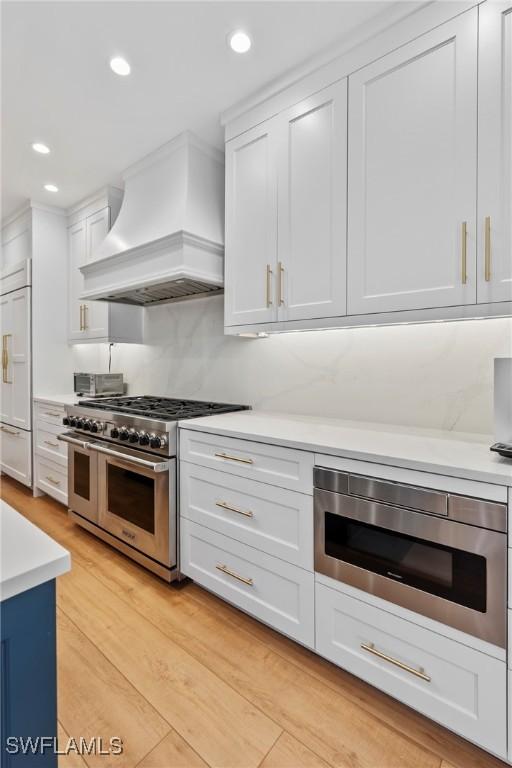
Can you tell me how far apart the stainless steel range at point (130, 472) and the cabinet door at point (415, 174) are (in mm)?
1258

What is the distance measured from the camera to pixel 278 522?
1.66 metres

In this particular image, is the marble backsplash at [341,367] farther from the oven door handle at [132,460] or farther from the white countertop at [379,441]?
the oven door handle at [132,460]

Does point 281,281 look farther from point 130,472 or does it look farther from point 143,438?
point 130,472

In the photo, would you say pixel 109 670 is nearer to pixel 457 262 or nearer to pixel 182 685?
pixel 182 685

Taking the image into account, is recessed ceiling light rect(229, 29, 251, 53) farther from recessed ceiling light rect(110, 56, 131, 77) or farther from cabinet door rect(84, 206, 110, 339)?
cabinet door rect(84, 206, 110, 339)

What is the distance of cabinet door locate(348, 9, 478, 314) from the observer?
142cm

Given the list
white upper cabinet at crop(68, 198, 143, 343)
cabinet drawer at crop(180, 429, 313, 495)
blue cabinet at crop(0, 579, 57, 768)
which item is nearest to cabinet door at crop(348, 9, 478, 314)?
cabinet drawer at crop(180, 429, 313, 495)

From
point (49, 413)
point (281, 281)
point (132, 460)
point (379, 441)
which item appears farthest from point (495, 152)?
point (49, 413)

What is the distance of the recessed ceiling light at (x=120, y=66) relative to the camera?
184 centimetres

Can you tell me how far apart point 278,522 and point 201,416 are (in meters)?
0.80

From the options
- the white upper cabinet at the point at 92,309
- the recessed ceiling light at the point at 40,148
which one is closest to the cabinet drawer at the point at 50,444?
the white upper cabinet at the point at 92,309

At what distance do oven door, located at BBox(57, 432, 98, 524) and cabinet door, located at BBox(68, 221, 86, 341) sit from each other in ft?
3.88

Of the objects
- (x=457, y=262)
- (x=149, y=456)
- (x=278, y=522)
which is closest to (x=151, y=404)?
(x=149, y=456)

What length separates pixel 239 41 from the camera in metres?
1.72
